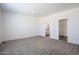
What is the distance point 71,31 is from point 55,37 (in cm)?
146

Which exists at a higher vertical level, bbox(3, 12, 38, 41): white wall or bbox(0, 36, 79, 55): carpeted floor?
bbox(3, 12, 38, 41): white wall

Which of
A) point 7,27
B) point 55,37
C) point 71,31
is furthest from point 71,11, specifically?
point 7,27

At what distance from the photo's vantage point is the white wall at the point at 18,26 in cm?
450

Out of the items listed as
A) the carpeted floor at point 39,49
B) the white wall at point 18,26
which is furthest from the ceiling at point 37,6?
the carpeted floor at point 39,49

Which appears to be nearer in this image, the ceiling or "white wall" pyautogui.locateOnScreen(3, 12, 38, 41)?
the ceiling

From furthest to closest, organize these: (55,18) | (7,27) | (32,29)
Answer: (32,29) < (55,18) < (7,27)

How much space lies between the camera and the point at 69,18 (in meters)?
4.16

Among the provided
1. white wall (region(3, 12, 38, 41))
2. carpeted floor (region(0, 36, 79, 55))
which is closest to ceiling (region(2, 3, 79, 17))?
white wall (region(3, 12, 38, 41))

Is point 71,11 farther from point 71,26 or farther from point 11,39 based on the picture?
point 11,39

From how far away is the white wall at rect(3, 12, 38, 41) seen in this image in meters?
4.50

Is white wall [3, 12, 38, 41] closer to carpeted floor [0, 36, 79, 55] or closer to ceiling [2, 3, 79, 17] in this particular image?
ceiling [2, 3, 79, 17]

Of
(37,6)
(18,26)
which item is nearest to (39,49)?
(37,6)

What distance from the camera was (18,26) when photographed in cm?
531
